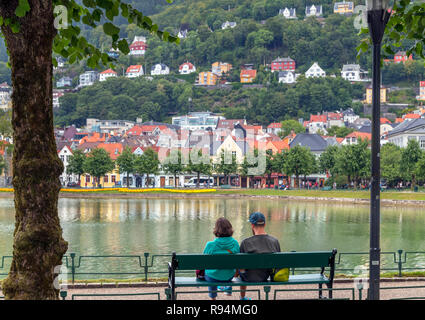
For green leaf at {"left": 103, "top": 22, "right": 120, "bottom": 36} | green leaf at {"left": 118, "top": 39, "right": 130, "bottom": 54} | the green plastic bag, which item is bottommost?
the green plastic bag

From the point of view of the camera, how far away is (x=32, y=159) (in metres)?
5.70

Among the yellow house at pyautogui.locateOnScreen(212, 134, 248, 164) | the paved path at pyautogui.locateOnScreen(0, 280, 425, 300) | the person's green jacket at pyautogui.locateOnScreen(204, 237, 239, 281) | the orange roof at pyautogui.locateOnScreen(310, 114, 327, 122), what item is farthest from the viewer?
the orange roof at pyautogui.locateOnScreen(310, 114, 327, 122)

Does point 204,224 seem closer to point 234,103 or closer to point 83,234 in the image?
point 83,234

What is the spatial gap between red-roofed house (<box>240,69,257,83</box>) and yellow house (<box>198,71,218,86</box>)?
9.61m

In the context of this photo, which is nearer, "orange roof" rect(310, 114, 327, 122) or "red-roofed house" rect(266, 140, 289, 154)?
"red-roofed house" rect(266, 140, 289, 154)

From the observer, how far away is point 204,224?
1364 inches

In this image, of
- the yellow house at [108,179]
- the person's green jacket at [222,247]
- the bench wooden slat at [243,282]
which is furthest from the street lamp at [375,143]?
the yellow house at [108,179]

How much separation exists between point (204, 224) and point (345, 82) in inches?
Result: 5733

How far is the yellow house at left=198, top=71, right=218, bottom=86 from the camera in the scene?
195625 mm

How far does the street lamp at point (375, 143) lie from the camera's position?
644 cm

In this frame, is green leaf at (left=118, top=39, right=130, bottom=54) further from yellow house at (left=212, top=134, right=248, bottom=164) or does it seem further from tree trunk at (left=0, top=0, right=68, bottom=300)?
yellow house at (left=212, top=134, right=248, bottom=164)

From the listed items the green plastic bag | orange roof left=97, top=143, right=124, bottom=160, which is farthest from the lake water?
orange roof left=97, top=143, right=124, bottom=160

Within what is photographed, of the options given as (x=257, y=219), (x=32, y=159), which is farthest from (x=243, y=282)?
(x=32, y=159)

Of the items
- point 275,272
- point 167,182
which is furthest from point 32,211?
point 167,182
